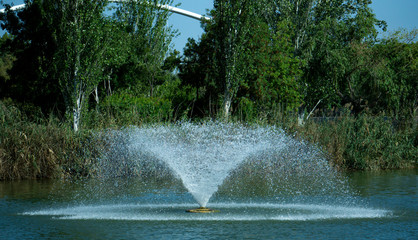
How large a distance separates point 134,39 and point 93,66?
56.1 ft

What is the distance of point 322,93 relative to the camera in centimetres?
5006

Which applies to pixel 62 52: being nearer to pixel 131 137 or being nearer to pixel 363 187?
pixel 131 137

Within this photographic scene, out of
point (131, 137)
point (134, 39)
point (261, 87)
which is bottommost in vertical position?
point (131, 137)

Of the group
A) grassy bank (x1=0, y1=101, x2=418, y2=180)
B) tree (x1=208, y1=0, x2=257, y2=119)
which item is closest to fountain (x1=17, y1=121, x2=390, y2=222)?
grassy bank (x1=0, y1=101, x2=418, y2=180)

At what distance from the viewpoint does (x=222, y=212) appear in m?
13.8

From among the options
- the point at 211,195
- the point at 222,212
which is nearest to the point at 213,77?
the point at 211,195

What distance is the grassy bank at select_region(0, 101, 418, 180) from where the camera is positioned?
21625 mm

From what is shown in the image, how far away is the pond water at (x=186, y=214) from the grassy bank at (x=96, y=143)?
178cm

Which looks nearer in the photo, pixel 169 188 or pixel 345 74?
pixel 169 188

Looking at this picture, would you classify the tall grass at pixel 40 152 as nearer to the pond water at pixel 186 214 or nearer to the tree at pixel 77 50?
the pond water at pixel 186 214

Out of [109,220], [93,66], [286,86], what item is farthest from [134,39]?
[109,220]

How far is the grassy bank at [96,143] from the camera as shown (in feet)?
70.9

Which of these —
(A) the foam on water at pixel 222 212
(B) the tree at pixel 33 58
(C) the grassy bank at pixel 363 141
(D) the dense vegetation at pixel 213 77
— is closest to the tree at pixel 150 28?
(D) the dense vegetation at pixel 213 77

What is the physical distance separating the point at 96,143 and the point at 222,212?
946 centimetres
